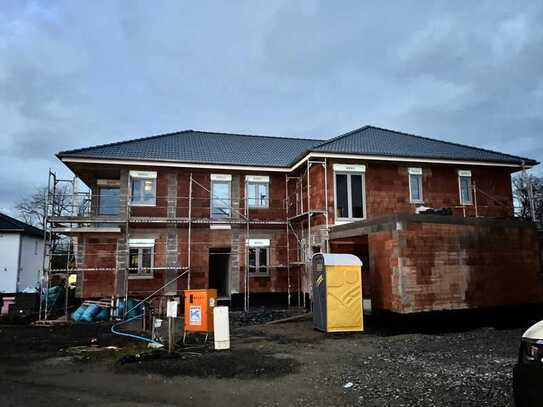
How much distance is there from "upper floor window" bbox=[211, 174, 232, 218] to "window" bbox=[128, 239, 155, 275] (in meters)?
3.09

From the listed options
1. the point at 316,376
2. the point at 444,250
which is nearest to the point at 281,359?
the point at 316,376

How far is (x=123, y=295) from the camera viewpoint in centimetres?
1645

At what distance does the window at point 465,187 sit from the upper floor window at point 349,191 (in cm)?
505

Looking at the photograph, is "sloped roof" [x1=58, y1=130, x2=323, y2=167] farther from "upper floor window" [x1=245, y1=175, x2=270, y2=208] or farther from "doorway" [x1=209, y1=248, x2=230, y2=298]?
"doorway" [x1=209, y1=248, x2=230, y2=298]

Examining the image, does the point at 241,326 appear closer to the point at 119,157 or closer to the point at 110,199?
the point at 119,157

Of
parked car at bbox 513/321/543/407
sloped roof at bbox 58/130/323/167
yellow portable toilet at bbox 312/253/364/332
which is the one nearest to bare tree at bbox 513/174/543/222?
sloped roof at bbox 58/130/323/167

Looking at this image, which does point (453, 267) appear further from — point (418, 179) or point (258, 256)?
point (258, 256)

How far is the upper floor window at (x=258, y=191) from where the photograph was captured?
60.5ft

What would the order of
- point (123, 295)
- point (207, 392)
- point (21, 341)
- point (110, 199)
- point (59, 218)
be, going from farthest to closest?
point (110, 199)
point (123, 295)
point (59, 218)
point (21, 341)
point (207, 392)

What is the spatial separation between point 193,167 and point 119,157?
3.04 meters

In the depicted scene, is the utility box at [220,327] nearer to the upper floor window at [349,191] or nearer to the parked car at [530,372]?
the parked car at [530,372]

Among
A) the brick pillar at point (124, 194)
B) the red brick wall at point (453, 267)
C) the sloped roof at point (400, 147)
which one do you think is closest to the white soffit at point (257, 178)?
the sloped roof at point (400, 147)

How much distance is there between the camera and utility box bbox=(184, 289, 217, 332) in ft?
36.5

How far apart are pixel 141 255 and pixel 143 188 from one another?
290 centimetres
